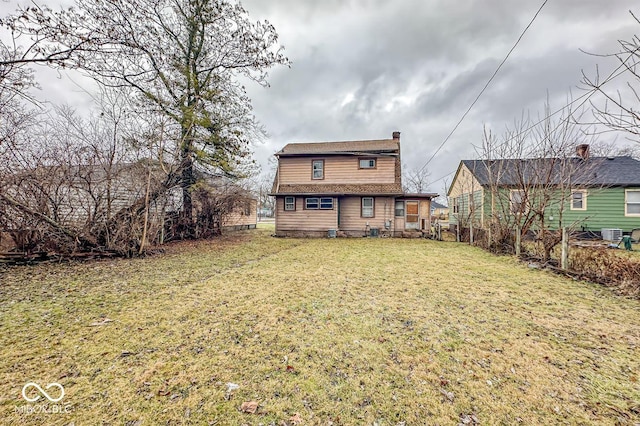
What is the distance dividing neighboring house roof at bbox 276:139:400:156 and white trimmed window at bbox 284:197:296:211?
2.84 metres

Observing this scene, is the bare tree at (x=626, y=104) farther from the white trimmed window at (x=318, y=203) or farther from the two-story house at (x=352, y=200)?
the white trimmed window at (x=318, y=203)

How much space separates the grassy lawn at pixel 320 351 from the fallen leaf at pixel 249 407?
0.04m

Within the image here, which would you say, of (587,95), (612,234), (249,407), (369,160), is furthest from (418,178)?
(249,407)

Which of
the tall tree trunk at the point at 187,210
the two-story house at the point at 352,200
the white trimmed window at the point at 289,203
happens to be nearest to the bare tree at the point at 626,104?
the two-story house at the point at 352,200

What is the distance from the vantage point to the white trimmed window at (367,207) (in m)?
14.9

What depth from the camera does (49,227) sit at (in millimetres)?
6797

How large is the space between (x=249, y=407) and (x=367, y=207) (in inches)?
532

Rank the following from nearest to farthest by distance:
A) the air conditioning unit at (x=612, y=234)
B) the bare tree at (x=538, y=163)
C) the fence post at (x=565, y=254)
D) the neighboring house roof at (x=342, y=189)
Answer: the fence post at (x=565, y=254) → the bare tree at (x=538, y=163) → the air conditioning unit at (x=612, y=234) → the neighboring house roof at (x=342, y=189)

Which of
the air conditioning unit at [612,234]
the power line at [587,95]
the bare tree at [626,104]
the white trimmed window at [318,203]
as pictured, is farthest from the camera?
the white trimmed window at [318,203]

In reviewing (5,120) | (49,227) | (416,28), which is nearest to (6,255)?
(49,227)

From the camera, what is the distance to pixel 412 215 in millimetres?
15086

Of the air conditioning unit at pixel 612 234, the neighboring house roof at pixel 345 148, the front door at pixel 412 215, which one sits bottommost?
the air conditioning unit at pixel 612 234

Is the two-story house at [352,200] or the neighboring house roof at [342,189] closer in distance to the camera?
the neighboring house roof at [342,189]

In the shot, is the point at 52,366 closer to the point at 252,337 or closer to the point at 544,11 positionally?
the point at 252,337
